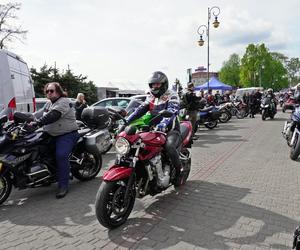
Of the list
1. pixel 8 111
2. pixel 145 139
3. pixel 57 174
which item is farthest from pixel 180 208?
pixel 8 111

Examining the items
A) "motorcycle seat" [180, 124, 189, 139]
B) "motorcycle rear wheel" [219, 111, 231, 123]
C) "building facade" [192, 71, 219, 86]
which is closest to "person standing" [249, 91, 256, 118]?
"motorcycle rear wheel" [219, 111, 231, 123]

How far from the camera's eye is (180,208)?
184 inches

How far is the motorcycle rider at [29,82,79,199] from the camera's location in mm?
5246

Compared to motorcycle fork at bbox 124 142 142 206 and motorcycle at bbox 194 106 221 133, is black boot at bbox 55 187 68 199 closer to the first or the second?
motorcycle fork at bbox 124 142 142 206

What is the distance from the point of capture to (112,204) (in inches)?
154

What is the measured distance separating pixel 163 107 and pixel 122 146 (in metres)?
1.10

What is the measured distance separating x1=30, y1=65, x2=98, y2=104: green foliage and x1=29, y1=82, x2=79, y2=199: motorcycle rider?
96.4 ft

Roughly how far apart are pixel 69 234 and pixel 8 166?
1.56 meters

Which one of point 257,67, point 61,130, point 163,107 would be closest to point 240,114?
point 163,107

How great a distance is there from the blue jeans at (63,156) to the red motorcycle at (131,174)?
142 centimetres

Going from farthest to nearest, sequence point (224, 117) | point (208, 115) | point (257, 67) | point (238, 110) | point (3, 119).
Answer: point (257, 67) → point (238, 110) → point (224, 117) → point (208, 115) → point (3, 119)

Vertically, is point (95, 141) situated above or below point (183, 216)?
above

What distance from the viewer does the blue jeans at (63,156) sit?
5.26 meters

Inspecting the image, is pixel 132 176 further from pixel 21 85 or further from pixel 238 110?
pixel 238 110
